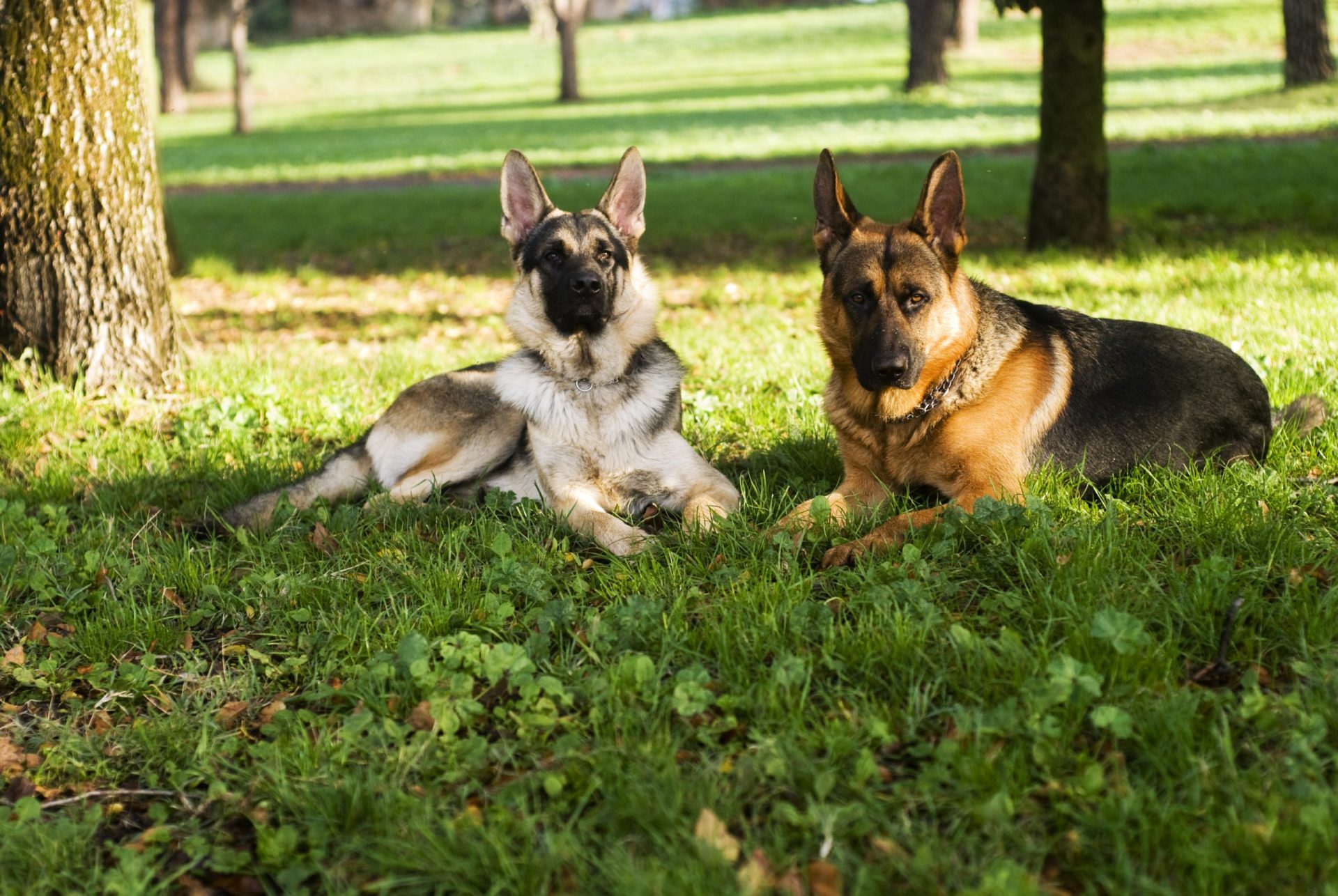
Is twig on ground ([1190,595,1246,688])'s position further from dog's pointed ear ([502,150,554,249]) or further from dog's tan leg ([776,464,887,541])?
dog's pointed ear ([502,150,554,249])

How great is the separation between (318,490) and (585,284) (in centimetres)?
164

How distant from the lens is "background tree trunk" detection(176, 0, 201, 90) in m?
42.4

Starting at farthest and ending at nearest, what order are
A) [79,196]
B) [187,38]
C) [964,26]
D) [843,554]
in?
[187,38]
[964,26]
[79,196]
[843,554]

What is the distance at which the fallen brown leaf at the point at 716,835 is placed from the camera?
105 inches

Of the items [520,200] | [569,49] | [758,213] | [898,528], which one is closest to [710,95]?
[569,49]

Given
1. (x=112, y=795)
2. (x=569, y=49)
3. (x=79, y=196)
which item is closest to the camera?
(x=112, y=795)

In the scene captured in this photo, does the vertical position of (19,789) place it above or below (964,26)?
below

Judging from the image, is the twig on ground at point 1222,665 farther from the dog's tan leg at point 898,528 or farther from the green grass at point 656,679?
the dog's tan leg at point 898,528

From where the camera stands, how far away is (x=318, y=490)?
5.38 metres

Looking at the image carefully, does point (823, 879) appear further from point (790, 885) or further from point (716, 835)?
point (716, 835)

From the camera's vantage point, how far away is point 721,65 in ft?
144

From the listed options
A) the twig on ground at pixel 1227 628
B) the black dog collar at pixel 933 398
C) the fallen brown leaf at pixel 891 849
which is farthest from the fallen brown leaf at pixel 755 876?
the black dog collar at pixel 933 398

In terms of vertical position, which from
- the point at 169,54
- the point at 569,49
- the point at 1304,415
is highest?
the point at 169,54

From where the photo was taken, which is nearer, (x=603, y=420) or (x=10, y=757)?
(x=10, y=757)
